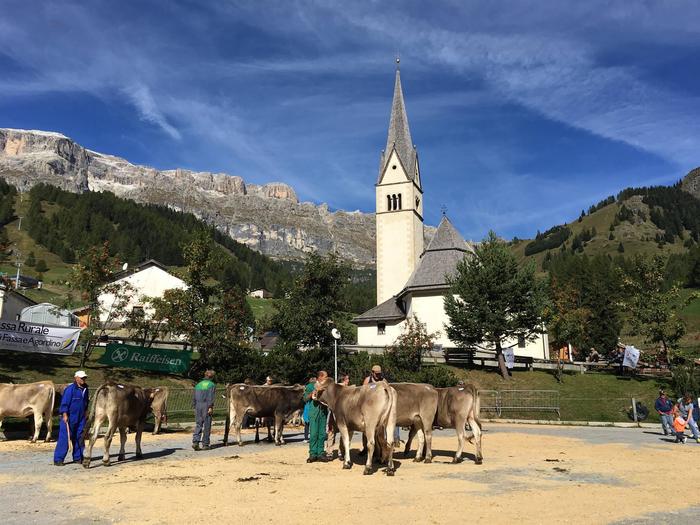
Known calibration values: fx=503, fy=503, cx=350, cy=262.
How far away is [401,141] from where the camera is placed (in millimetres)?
71500

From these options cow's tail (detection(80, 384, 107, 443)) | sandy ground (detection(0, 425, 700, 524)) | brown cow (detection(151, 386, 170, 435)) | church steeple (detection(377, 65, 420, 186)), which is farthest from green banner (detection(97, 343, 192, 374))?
church steeple (detection(377, 65, 420, 186))

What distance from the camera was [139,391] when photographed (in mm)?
12867

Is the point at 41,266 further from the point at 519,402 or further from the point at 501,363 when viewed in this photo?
A: the point at 519,402

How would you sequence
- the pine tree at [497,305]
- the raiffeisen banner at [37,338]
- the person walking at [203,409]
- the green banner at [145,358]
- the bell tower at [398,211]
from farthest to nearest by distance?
the bell tower at [398,211], the pine tree at [497,305], the green banner at [145,358], the raiffeisen banner at [37,338], the person walking at [203,409]

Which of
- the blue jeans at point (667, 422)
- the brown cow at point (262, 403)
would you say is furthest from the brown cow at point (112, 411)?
the blue jeans at point (667, 422)

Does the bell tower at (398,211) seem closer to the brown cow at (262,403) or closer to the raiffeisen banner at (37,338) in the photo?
the raiffeisen banner at (37,338)

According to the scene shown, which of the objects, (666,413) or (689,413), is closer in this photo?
(689,413)

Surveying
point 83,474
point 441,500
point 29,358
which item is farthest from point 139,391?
point 29,358

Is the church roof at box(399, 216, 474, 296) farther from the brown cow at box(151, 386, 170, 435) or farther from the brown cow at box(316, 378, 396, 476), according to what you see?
the brown cow at box(316, 378, 396, 476)

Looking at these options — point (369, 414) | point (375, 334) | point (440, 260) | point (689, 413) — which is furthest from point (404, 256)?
point (369, 414)

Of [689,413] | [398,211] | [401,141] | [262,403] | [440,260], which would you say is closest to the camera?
[262,403]

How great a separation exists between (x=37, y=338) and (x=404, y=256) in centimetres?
4442

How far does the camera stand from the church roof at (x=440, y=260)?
51469 millimetres

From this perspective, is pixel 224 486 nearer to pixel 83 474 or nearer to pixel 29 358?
pixel 83 474
